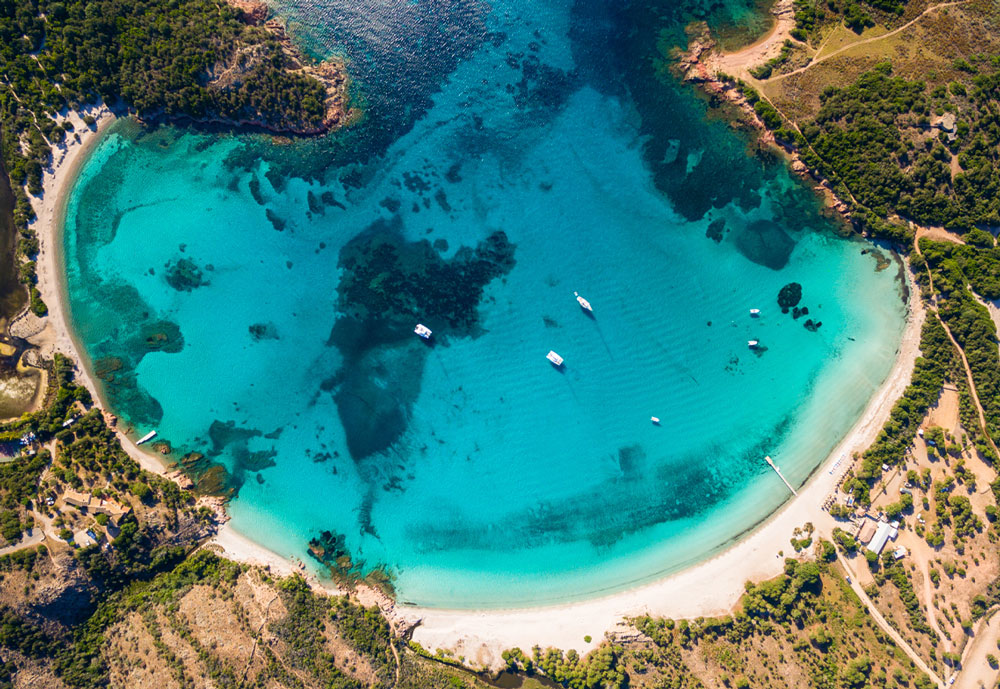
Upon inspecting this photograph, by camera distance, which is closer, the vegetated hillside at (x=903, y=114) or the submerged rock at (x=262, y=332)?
the vegetated hillside at (x=903, y=114)

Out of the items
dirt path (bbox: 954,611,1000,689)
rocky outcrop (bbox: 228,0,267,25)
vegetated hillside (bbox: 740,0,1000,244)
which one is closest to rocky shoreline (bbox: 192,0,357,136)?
rocky outcrop (bbox: 228,0,267,25)

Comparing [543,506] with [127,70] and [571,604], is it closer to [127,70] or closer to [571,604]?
[571,604]

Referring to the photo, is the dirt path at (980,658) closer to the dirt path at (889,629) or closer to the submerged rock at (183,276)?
the dirt path at (889,629)

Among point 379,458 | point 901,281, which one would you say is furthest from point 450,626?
point 901,281

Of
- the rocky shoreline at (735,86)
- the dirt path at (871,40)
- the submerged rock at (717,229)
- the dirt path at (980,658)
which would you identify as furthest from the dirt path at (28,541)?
the dirt path at (980,658)

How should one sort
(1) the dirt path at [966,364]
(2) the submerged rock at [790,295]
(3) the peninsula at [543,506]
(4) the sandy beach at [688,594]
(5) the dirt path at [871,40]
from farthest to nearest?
(2) the submerged rock at [790,295] < (4) the sandy beach at [688,594] < (5) the dirt path at [871,40] < (1) the dirt path at [966,364] < (3) the peninsula at [543,506]

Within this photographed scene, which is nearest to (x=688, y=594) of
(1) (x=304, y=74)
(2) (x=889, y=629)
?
(2) (x=889, y=629)
